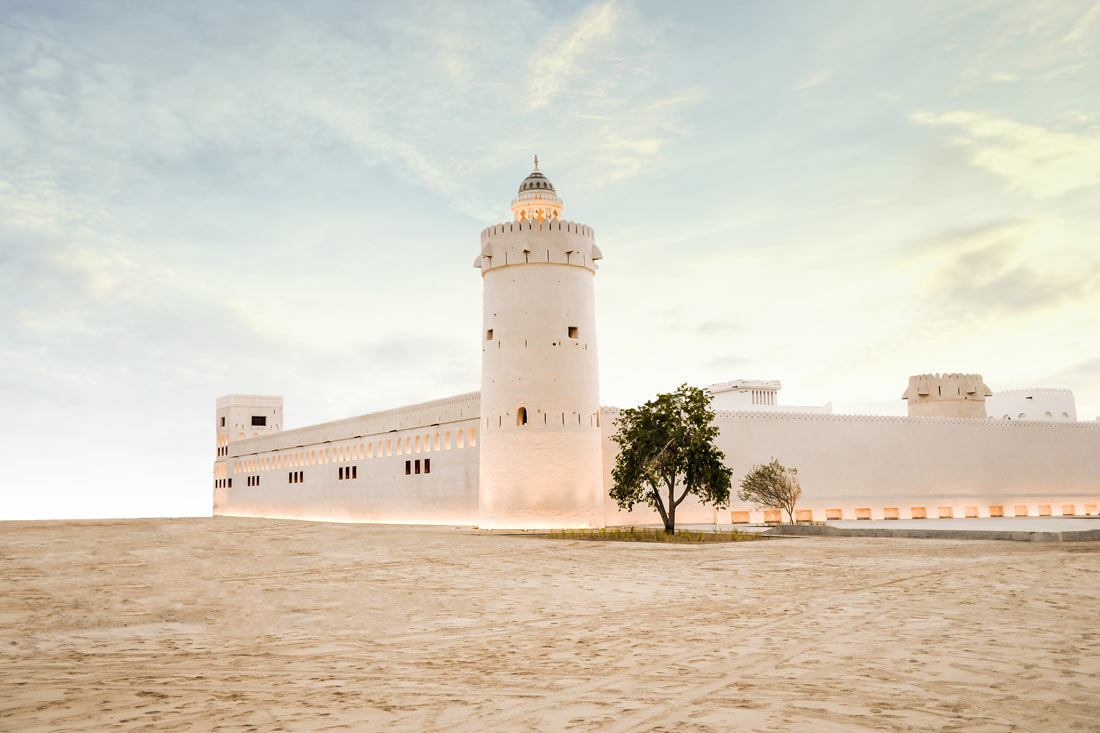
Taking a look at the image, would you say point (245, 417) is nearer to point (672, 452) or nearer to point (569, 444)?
point (569, 444)

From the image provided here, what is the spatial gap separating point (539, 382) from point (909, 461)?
71.1ft

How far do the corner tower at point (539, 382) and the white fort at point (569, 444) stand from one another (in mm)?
55

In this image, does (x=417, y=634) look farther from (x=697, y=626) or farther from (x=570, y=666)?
(x=697, y=626)

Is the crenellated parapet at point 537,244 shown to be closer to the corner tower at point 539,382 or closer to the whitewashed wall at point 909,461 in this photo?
the corner tower at point 539,382

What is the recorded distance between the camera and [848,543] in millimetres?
22797

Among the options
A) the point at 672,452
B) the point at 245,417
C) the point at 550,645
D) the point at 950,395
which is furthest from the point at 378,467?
the point at 550,645

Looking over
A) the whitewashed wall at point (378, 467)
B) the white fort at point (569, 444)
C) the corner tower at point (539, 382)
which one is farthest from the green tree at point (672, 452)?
the whitewashed wall at point (378, 467)

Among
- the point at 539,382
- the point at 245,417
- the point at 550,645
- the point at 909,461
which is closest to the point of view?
the point at 550,645

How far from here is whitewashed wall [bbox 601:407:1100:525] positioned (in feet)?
121

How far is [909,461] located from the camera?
136 feet

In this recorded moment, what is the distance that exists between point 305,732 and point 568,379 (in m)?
26.4

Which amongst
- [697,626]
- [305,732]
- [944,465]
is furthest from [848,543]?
[944,465]

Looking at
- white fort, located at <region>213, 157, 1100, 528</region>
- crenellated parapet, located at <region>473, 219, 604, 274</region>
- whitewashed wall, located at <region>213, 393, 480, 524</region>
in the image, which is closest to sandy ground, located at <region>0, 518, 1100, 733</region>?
white fort, located at <region>213, 157, 1100, 528</region>

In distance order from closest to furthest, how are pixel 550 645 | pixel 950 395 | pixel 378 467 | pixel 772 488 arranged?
pixel 550 645, pixel 772 488, pixel 378 467, pixel 950 395
